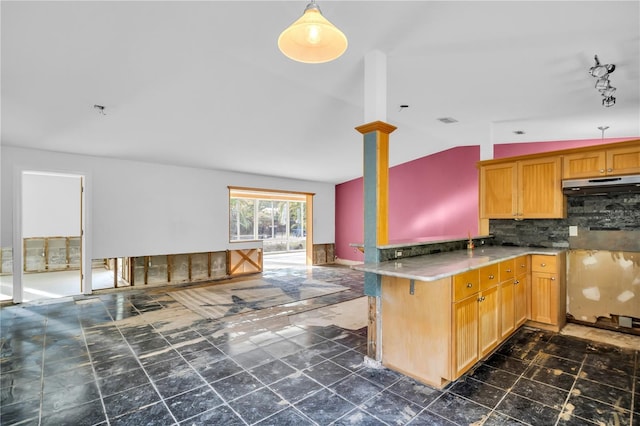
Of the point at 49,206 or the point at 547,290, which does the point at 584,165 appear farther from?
the point at 49,206

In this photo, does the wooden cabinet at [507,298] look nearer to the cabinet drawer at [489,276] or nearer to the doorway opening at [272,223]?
the cabinet drawer at [489,276]

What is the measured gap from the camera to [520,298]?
11.1ft

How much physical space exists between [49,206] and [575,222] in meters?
10.5

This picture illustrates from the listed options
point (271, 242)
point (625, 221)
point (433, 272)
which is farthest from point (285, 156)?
point (271, 242)

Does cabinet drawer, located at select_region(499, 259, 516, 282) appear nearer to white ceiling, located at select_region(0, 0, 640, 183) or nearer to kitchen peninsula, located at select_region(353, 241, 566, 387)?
kitchen peninsula, located at select_region(353, 241, 566, 387)

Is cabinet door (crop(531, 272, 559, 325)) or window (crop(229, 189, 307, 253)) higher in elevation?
window (crop(229, 189, 307, 253))

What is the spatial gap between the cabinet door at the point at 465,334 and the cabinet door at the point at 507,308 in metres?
0.61

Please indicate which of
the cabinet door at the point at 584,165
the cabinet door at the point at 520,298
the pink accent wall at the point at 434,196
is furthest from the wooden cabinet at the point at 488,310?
the pink accent wall at the point at 434,196

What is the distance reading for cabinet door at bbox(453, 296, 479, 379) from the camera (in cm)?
233

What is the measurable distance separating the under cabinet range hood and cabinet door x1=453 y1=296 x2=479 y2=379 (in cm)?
207

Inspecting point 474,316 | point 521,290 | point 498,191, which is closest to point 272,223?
point 498,191

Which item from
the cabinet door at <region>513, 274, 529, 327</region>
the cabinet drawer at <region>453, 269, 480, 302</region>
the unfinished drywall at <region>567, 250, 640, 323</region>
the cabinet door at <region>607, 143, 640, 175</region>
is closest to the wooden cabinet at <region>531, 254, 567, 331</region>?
the cabinet door at <region>513, 274, 529, 327</region>

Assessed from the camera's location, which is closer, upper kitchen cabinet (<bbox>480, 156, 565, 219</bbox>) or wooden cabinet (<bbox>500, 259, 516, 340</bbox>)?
wooden cabinet (<bbox>500, 259, 516, 340</bbox>)

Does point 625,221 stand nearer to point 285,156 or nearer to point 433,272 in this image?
point 433,272
